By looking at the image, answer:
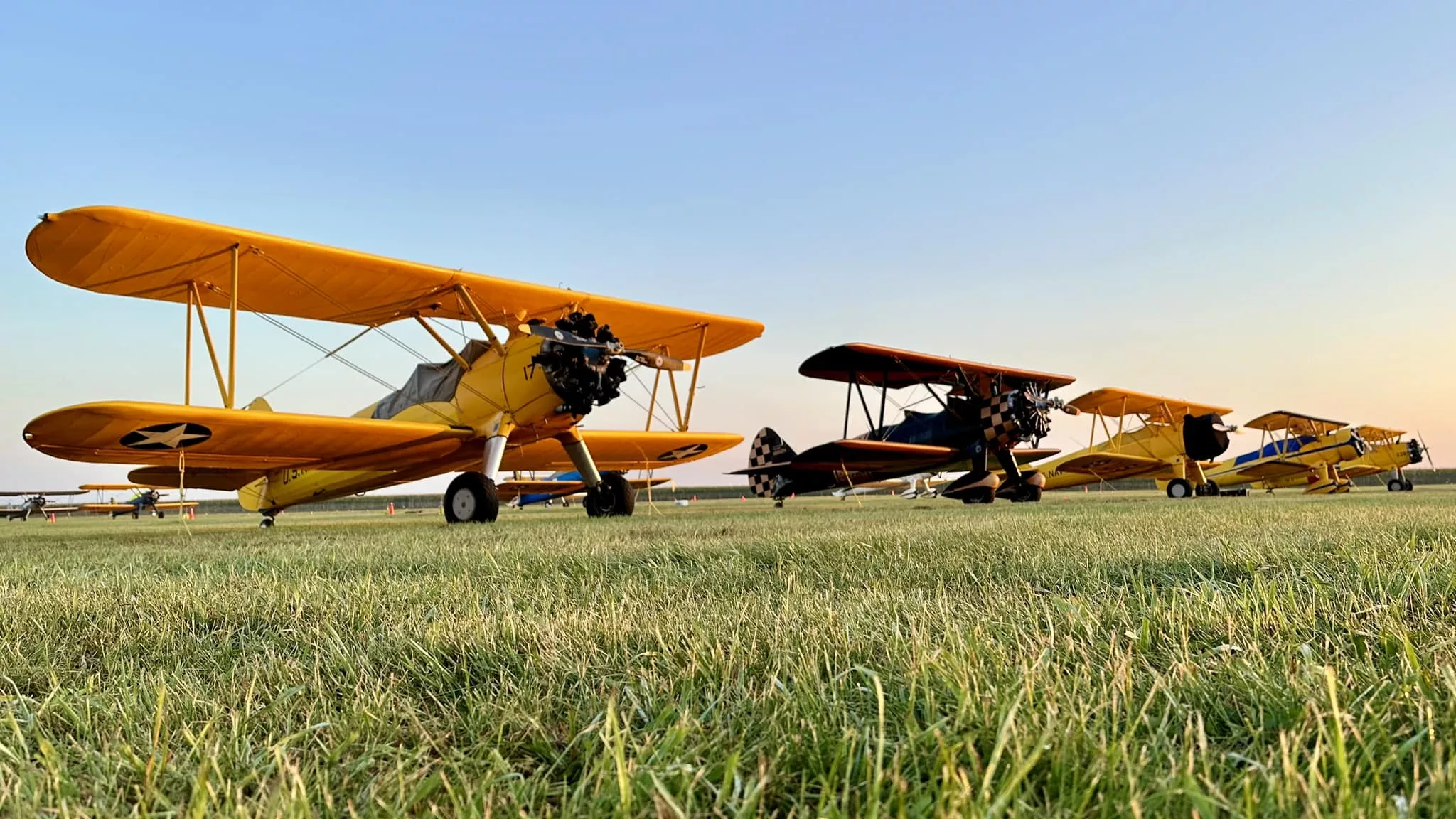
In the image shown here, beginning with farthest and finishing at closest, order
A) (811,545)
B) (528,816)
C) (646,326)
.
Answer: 1. (646,326)
2. (811,545)
3. (528,816)

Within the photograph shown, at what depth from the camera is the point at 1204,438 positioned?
18.1 m

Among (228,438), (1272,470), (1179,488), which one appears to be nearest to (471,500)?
(228,438)

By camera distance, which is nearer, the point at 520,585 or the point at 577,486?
the point at 520,585

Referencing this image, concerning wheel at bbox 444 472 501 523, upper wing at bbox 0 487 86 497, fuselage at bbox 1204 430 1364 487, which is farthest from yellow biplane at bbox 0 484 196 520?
fuselage at bbox 1204 430 1364 487

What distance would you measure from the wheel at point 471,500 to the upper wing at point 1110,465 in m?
16.7

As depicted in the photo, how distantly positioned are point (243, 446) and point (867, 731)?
30.4 ft

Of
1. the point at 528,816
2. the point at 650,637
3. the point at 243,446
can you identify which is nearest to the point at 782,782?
the point at 528,816

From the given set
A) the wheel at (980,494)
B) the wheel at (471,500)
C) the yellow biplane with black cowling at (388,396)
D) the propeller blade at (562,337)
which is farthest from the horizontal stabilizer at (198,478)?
the wheel at (980,494)

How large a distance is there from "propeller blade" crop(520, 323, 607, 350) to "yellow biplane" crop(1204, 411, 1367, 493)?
2223 centimetres

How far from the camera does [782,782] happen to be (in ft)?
2.78

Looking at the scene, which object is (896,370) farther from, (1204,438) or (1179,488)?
(1179,488)

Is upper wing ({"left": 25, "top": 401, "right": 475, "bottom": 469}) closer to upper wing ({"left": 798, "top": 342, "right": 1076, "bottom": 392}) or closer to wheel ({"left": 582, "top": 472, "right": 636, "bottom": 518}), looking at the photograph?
wheel ({"left": 582, "top": 472, "right": 636, "bottom": 518})

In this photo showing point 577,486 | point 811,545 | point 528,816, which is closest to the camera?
point 528,816

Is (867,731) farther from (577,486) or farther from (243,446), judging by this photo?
(577,486)
